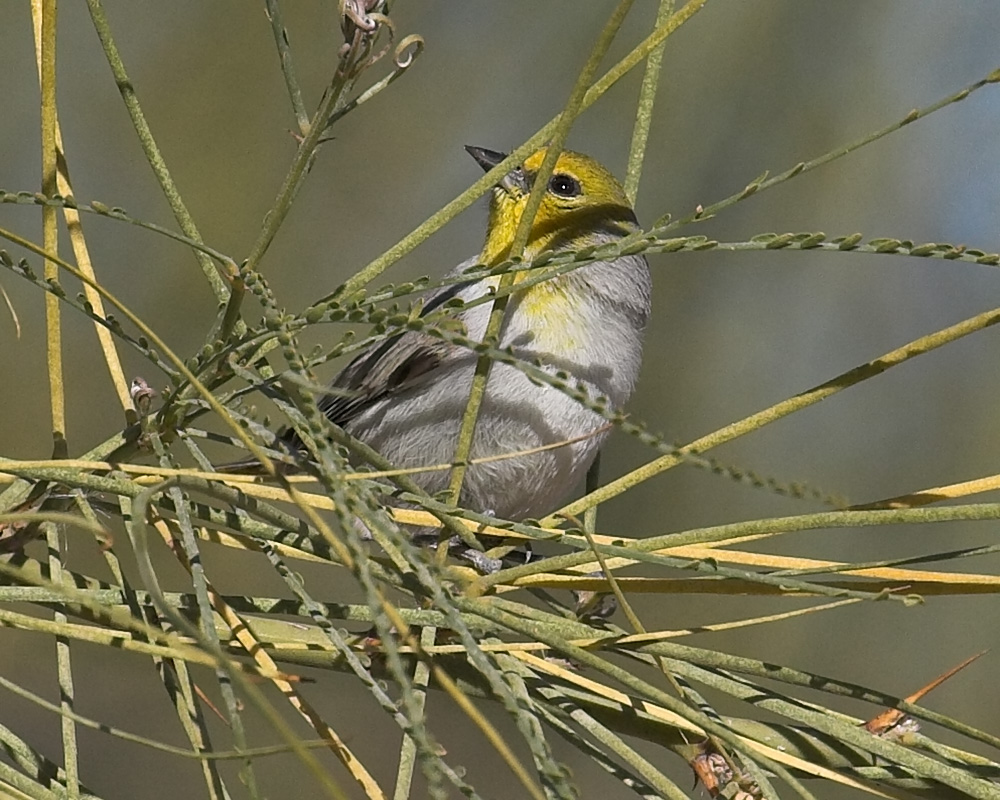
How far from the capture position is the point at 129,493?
818 millimetres

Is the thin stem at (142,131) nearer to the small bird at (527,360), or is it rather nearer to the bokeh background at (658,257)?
the small bird at (527,360)

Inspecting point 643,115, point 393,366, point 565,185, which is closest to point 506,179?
point 565,185

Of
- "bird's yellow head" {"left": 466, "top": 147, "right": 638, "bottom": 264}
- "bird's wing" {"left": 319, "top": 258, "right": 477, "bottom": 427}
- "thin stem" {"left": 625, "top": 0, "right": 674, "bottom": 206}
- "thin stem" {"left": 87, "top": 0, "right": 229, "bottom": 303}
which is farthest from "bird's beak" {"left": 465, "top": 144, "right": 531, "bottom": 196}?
"thin stem" {"left": 87, "top": 0, "right": 229, "bottom": 303}

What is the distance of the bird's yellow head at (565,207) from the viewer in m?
2.07

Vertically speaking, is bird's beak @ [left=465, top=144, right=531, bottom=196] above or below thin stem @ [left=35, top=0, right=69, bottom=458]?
above

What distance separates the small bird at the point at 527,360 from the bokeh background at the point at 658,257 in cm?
78

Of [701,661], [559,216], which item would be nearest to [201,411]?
[701,661]

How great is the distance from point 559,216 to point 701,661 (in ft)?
4.38

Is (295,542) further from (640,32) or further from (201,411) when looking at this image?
(640,32)

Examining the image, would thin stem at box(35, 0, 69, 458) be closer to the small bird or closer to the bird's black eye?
the small bird

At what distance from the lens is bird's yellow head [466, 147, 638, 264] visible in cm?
207

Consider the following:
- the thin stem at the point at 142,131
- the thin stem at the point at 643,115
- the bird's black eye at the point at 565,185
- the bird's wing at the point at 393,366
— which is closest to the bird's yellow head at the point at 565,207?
the bird's black eye at the point at 565,185

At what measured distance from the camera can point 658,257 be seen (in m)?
2.99

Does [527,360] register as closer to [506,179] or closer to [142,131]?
[506,179]
